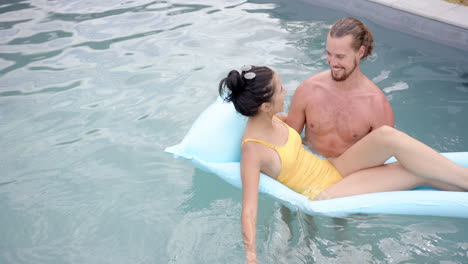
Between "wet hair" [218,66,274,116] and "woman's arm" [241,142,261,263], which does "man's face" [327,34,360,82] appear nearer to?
"wet hair" [218,66,274,116]

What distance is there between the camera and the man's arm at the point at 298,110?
3.05m

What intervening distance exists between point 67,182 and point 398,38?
3593 millimetres

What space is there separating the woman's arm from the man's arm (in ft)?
1.94

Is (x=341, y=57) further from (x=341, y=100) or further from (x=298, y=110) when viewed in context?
(x=298, y=110)

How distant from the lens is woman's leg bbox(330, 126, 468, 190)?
2.54m

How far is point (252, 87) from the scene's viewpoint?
2.48 metres

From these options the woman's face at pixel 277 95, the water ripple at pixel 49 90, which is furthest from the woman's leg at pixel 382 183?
the water ripple at pixel 49 90

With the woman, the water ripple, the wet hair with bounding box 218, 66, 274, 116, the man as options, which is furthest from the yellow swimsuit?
the water ripple

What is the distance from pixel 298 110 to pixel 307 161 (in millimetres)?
399

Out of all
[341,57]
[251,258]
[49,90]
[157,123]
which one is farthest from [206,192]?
[49,90]

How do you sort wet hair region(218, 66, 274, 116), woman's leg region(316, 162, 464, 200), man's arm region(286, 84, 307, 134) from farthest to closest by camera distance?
man's arm region(286, 84, 307, 134)
woman's leg region(316, 162, 464, 200)
wet hair region(218, 66, 274, 116)

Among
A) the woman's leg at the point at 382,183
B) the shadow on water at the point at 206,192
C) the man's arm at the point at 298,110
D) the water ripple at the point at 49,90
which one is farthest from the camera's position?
the water ripple at the point at 49,90

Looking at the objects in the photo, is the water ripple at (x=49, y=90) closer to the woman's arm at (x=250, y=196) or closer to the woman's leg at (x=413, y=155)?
the woman's arm at (x=250, y=196)

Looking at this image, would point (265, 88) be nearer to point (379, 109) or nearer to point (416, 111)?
point (379, 109)
